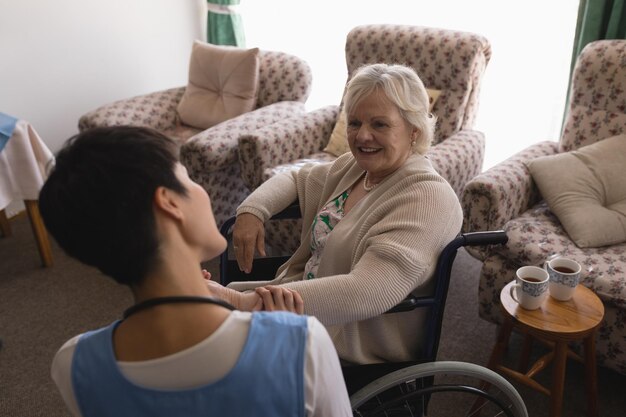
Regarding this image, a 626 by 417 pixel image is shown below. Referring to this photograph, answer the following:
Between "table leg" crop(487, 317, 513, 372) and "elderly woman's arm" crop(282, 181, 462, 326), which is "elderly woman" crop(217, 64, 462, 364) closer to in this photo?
"elderly woman's arm" crop(282, 181, 462, 326)

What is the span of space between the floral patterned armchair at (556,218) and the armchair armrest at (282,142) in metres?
0.94

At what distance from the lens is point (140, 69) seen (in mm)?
3822

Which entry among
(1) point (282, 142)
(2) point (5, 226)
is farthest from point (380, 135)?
(2) point (5, 226)

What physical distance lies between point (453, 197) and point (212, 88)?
2.24 m

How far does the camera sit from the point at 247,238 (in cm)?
154

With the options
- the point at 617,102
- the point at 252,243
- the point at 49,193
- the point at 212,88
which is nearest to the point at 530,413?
the point at 252,243

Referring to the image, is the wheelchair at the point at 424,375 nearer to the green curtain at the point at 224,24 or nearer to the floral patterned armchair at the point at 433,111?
the floral patterned armchair at the point at 433,111

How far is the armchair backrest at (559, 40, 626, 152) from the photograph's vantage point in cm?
224

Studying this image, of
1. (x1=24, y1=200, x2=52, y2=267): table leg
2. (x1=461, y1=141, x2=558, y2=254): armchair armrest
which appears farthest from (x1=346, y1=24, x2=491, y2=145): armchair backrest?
(x1=24, y1=200, x2=52, y2=267): table leg

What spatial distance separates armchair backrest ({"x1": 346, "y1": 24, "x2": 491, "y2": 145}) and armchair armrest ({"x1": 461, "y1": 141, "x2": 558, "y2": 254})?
20.2 inches

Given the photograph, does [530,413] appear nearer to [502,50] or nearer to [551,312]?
[551,312]

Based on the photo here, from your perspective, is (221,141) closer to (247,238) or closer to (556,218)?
(247,238)

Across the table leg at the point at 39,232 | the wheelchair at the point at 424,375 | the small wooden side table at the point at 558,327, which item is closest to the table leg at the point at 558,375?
the small wooden side table at the point at 558,327

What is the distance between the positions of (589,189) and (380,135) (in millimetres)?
1096
